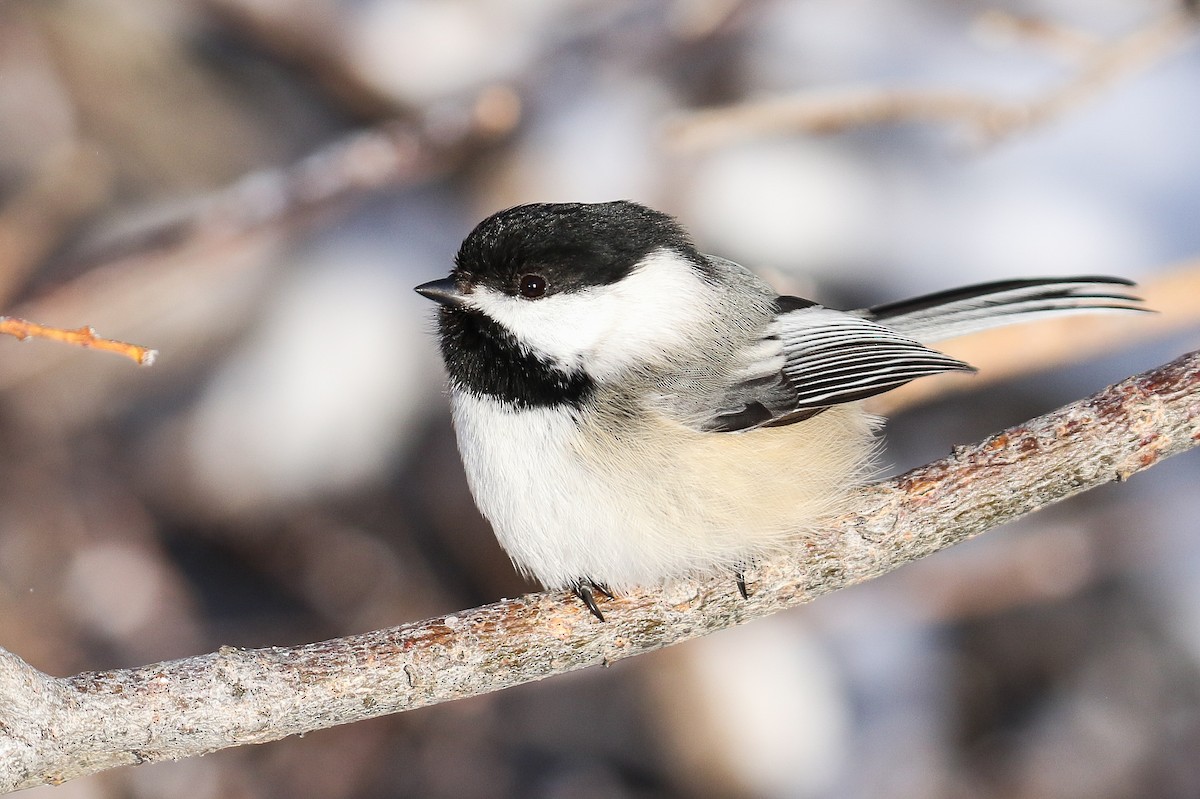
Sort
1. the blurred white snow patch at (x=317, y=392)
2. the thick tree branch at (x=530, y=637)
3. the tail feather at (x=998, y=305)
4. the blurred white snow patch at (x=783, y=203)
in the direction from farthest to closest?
the blurred white snow patch at (x=783, y=203), the blurred white snow patch at (x=317, y=392), the tail feather at (x=998, y=305), the thick tree branch at (x=530, y=637)

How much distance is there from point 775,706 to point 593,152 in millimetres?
1557

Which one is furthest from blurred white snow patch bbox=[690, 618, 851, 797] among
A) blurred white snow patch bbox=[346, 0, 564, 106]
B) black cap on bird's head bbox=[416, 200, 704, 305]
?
blurred white snow patch bbox=[346, 0, 564, 106]

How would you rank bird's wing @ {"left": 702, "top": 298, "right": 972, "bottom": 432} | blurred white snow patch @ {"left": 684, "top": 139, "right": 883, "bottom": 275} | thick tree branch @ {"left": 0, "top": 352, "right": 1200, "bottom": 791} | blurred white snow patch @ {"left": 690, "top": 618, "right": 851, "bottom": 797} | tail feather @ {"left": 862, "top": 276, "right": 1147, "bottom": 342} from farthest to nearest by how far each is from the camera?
blurred white snow patch @ {"left": 684, "top": 139, "right": 883, "bottom": 275}, blurred white snow patch @ {"left": 690, "top": 618, "right": 851, "bottom": 797}, tail feather @ {"left": 862, "top": 276, "right": 1147, "bottom": 342}, bird's wing @ {"left": 702, "top": 298, "right": 972, "bottom": 432}, thick tree branch @ {"left": 0, "top": 352, "right": 1200, "bottom": 791}

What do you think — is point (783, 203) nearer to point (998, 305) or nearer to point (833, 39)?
point (833, 39)

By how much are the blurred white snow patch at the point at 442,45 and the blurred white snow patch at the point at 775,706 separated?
165 cm

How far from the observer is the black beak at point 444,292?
1.50m

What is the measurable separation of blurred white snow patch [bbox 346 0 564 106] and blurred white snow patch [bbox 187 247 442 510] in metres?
0.52

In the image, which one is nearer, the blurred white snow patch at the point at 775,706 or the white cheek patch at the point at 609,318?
the white cheek patch at the point at 609,318

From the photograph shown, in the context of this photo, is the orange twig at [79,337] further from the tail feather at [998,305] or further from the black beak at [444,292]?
the tail feather at [998,305]

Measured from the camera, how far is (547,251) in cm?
146

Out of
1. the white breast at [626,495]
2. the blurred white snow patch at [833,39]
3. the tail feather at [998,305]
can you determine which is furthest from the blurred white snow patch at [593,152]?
the white breast at [626,495]

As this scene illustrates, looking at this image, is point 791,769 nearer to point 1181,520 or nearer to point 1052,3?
point 1181,520

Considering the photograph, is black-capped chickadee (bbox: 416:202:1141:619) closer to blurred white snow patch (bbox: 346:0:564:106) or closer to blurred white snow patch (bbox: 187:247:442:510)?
blurred white snow patch (bbox: 187:247:442:510)

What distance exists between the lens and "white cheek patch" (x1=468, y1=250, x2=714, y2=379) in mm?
1488
